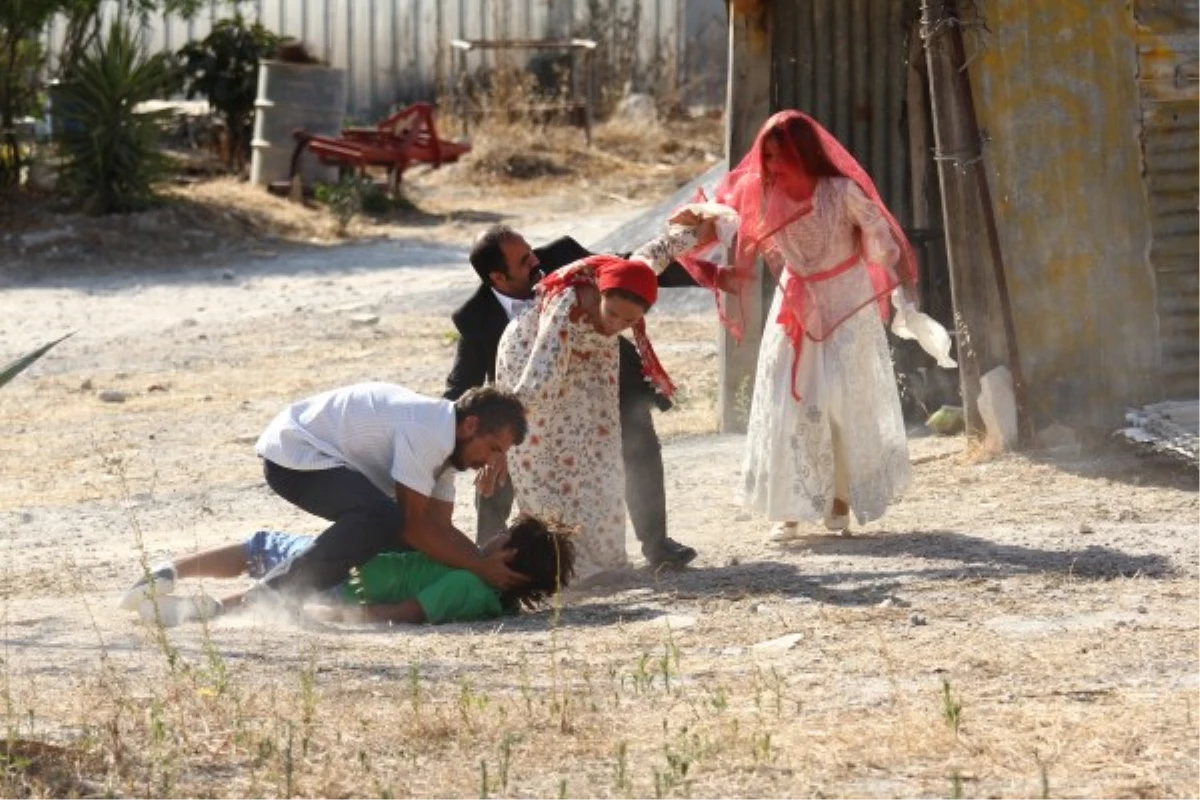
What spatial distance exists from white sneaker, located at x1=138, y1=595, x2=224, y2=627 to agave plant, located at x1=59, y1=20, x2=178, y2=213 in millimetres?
12476

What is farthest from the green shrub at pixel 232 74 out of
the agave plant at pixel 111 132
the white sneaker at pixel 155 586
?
the white sneaker at pixel 155 586

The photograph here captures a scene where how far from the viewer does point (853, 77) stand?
1061 centimetres

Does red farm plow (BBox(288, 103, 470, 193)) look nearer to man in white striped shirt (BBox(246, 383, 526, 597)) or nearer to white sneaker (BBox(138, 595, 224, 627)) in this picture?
man in white striped shirt (BBox(246, 383, 526, 597))

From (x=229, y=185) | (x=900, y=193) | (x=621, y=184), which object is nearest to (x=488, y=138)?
(x=621, y=184)

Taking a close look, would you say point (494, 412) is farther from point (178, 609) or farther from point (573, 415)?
point (178, 609)

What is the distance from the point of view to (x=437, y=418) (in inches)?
265

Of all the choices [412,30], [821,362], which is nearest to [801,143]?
[821,362]

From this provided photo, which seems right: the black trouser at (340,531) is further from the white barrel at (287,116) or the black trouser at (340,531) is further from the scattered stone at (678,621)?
the white barrel at (287,116)

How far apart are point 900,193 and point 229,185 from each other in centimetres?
1162

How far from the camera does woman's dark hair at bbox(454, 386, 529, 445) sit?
666 centimetres

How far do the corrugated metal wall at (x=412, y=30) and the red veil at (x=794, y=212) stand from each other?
18.7 m

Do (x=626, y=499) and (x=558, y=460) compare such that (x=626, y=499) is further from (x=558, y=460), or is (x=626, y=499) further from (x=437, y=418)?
(x=437, y=418)

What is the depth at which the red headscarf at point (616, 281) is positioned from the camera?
6965 mm

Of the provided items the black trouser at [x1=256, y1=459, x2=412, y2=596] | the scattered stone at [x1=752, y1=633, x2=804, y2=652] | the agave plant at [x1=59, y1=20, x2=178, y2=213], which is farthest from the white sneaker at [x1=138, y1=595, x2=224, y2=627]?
the agave plant at [x1=59, y1=20, x2=178, y2=213]
